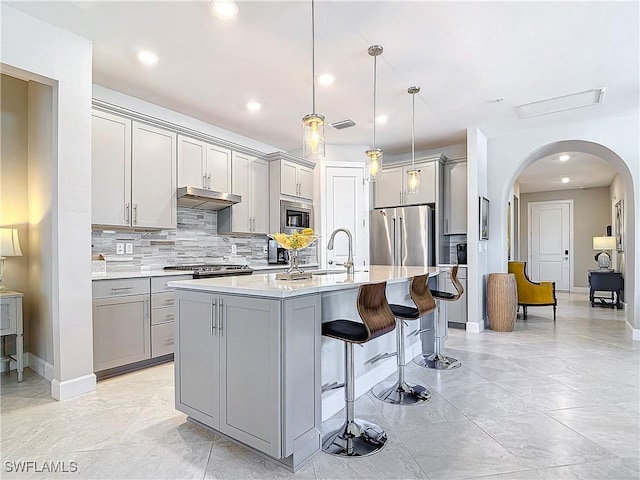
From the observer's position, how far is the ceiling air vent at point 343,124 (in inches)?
185

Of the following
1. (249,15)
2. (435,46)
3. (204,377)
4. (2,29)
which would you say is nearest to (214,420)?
(204,377)

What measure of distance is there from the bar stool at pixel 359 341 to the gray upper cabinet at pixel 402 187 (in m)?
3.54

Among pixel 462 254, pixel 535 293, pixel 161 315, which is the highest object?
pixel 462 254

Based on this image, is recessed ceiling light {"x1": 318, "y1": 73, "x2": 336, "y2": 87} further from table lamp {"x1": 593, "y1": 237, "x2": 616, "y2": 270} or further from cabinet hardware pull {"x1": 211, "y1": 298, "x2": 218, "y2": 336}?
table lamp {"x1": 593, "y1": 237, "x2": 616, "y2": 270}

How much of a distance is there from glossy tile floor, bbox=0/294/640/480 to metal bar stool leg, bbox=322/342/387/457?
0.07 meters

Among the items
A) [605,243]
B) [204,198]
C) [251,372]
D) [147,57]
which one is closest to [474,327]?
[204,198]

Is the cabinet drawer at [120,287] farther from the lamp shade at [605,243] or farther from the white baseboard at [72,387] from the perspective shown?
the lamp shade at [605,243]

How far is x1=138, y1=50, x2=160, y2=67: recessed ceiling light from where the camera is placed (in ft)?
9.91

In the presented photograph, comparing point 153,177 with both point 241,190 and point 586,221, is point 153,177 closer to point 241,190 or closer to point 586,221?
point 241,190

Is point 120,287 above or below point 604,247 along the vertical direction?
below

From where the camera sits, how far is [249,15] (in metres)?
2.56

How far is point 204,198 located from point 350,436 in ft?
9.84

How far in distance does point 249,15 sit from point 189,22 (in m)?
0.44

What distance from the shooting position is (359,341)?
197 cm
